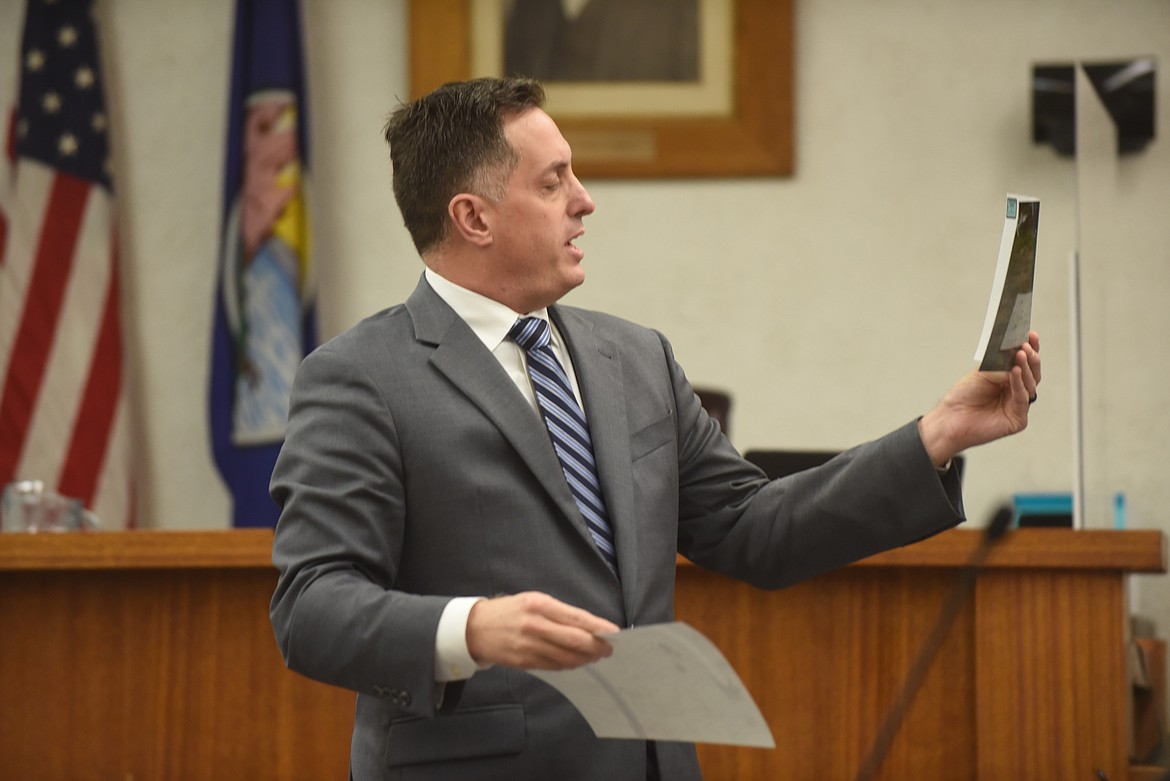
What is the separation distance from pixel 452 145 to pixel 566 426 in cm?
45

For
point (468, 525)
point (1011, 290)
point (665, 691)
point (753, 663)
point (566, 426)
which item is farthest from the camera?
point (753, 663)

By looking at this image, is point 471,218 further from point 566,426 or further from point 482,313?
point 566,426

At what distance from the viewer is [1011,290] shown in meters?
1.57

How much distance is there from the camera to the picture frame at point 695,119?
4.76 meters

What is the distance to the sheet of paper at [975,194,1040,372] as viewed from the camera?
1552 millimetres

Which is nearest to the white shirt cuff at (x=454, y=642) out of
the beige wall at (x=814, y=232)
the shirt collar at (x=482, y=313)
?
the shirt collar at (x=482, y=313)

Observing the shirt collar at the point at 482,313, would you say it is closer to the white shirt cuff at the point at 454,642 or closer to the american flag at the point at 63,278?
the white shirt cuff at the point at 454,642

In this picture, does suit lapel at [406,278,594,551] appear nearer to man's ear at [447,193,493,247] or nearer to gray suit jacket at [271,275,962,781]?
gray suit jacket at [271,275,962,781]

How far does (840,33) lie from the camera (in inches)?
190

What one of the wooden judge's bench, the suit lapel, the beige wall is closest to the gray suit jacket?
the suit lapel

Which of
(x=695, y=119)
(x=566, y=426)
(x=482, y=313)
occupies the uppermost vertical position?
(x=695, y=119)

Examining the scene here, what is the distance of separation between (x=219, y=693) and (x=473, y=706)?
1026 mm

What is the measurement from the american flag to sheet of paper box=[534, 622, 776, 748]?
3555 millimetres

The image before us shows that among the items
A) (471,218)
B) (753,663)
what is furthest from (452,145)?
(753,663)
